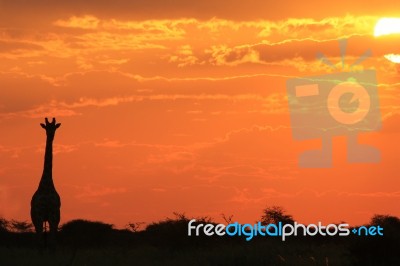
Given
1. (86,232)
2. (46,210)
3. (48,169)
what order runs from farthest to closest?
(86,232)
(48,169)
(46,210)

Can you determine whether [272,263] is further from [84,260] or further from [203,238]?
[203,238]

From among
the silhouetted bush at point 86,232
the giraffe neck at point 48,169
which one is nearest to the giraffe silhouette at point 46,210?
the giraffe neck at point 48,169

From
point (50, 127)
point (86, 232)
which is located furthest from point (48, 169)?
point (86, 232)

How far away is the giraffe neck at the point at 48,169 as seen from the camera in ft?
116

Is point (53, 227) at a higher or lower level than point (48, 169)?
lower

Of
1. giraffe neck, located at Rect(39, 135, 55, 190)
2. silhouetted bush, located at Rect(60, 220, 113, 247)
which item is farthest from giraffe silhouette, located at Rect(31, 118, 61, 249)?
silhouetted bush, located at Rect(60, 220, 113, 247)

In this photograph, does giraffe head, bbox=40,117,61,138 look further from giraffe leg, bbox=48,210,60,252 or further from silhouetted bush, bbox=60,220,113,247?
silhouetted bush, bbox=60,220,113,247

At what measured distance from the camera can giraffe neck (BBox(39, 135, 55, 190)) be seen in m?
35.3

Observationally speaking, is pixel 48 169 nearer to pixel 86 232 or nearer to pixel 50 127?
pixel 50 127

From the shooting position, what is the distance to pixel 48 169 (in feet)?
118

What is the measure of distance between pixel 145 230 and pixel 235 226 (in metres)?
6.87

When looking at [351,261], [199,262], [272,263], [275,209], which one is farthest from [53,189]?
[275,209]

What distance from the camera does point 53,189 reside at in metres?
35.3

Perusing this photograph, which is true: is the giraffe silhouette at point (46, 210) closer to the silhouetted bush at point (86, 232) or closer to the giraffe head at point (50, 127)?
the giraffe head at point (50, 127)
